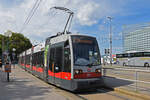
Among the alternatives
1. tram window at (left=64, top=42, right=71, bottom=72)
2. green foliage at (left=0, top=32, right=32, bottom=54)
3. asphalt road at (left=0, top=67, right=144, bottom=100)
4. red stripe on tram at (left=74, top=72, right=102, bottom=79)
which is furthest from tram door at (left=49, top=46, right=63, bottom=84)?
green foliage at (left=0, top=32, right=32, bottom=54)

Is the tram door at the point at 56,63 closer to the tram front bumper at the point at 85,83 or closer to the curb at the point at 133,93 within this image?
the tram front bumper at the point at 85,83

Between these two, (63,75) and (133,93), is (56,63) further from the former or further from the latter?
(133,93)

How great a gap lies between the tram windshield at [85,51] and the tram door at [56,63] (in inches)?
43.2

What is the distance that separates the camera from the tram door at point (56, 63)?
9.00m

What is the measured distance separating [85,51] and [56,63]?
1928 mm

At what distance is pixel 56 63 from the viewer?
936 centimetres

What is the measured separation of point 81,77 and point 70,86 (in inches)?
26.8

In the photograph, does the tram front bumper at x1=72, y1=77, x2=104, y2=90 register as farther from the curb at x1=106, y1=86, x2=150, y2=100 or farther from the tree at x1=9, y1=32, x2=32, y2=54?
the tree at x1=9, y1=32, x2=32, y2=54

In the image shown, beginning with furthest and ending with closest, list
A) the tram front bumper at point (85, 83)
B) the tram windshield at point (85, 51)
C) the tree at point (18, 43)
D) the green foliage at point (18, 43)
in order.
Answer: the tree at point (18, 43)
the green foliage at point (18, 43)
the tram windshield at point (85, 51)
the tram front bumper at point (85, 83)

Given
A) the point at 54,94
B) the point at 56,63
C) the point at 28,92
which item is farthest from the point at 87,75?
the point at 28,92

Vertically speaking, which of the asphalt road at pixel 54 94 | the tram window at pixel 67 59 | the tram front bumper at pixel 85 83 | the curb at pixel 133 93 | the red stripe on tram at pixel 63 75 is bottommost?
the asphalt road at pixel 54 94

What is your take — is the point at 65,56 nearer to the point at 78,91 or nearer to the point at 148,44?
the point at 78,91

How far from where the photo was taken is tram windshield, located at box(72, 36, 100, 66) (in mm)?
8148

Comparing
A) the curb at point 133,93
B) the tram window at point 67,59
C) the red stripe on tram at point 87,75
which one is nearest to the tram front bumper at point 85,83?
the red stripe on tram at point 87,75
